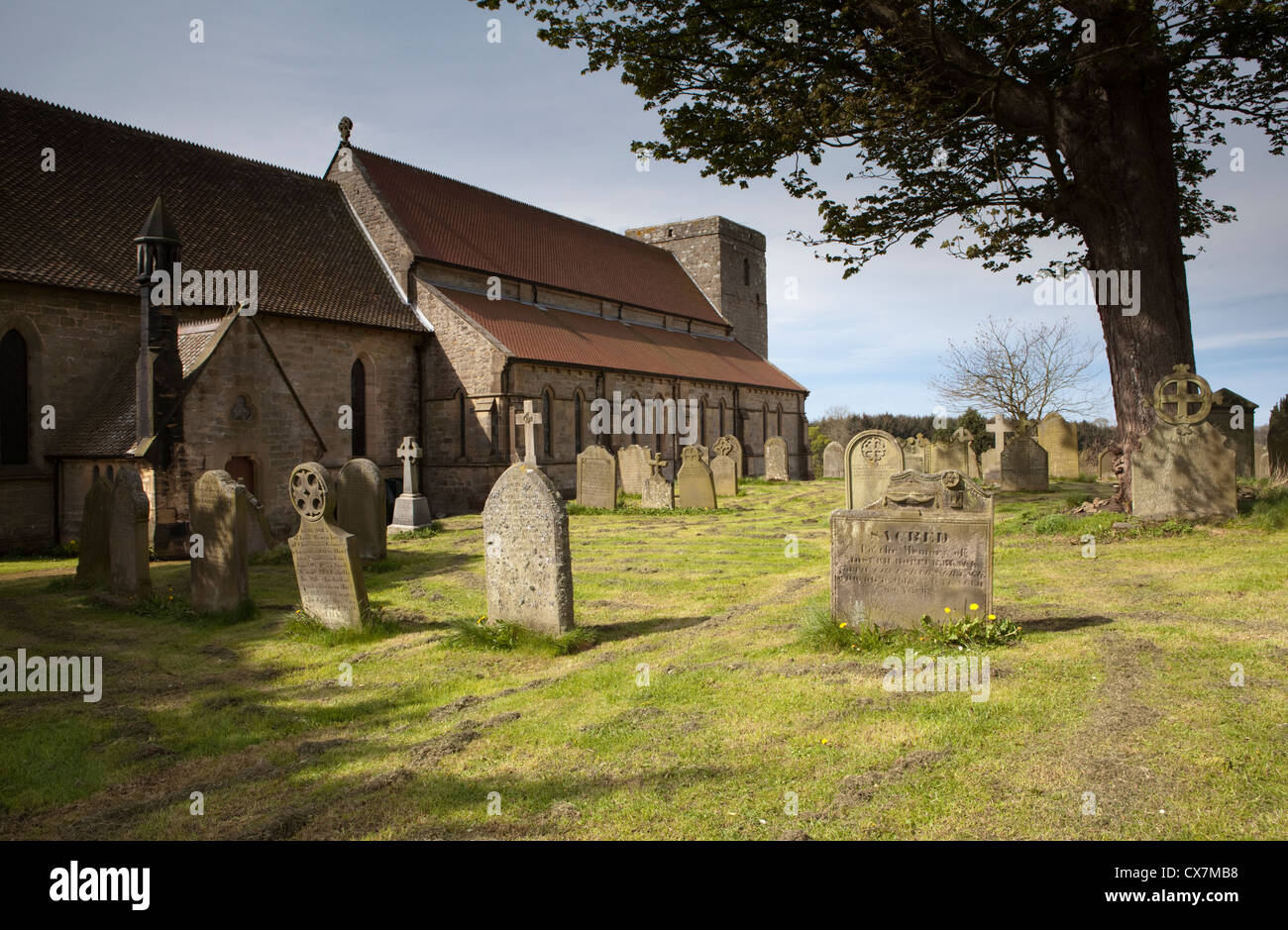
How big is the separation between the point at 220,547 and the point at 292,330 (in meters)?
13.1

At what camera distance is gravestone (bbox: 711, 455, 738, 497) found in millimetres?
23656

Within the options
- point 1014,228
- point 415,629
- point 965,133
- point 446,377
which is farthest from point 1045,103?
point 446,377

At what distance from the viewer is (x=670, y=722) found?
522 centimetres

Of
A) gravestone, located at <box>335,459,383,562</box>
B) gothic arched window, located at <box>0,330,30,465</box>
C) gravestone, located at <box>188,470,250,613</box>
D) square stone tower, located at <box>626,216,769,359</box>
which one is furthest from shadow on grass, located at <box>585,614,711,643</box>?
square stone tower, located at <box>626,216,769,359</box>

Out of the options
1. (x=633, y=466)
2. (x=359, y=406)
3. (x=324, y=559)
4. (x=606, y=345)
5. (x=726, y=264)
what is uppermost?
(x=726, y=264)

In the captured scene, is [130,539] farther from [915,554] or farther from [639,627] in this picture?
[915,554]

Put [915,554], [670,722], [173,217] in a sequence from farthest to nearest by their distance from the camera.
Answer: [173,217] → [915,554] → [670,722]

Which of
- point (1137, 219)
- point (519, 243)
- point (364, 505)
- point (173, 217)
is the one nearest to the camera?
point (1137, 219)

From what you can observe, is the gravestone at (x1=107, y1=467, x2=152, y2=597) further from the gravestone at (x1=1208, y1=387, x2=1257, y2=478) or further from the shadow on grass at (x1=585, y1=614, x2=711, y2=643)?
the gravestone at (x1=1208, y1=387, x2=1257, y2=478)

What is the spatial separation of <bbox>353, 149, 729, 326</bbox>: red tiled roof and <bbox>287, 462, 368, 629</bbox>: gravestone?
18368mm

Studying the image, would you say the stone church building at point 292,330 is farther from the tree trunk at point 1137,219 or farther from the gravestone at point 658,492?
the tree trunk at point 1137,219

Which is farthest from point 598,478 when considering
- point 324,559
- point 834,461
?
point 834,461

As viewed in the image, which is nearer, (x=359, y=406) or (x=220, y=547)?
(x=220, y=547)

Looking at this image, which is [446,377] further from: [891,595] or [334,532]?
[891,595]
